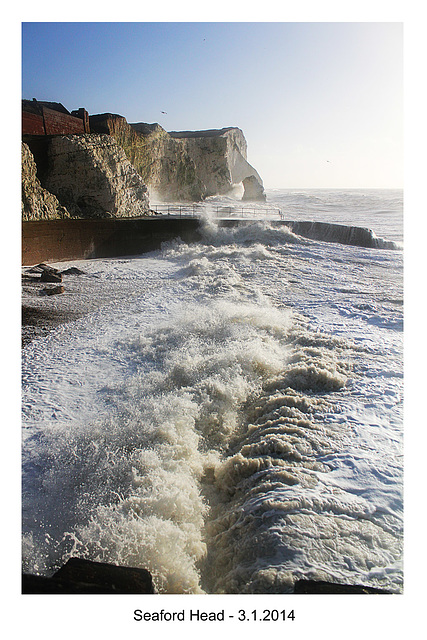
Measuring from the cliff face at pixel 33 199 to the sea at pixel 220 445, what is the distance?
6376 millimetres

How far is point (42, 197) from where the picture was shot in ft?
39.3

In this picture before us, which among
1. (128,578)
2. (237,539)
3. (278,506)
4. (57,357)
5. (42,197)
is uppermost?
(42,197)

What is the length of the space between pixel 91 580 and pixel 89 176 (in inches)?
621

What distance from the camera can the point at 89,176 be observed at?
1509cm

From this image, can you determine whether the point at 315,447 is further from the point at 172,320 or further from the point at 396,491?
the point at 172,320

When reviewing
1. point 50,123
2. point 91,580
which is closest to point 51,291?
point 91,580

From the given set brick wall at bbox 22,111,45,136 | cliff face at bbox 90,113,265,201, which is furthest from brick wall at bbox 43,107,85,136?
cliff face at bbox 90,113,265,201

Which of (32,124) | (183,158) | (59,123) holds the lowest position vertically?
(32,124)

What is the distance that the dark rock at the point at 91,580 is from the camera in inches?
57.6

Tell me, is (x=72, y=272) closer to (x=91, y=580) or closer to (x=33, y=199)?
(x=33, y=199)

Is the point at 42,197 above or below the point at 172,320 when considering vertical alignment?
above

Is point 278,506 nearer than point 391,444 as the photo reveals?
Yes

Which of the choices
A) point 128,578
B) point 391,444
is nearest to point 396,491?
point 391,444
